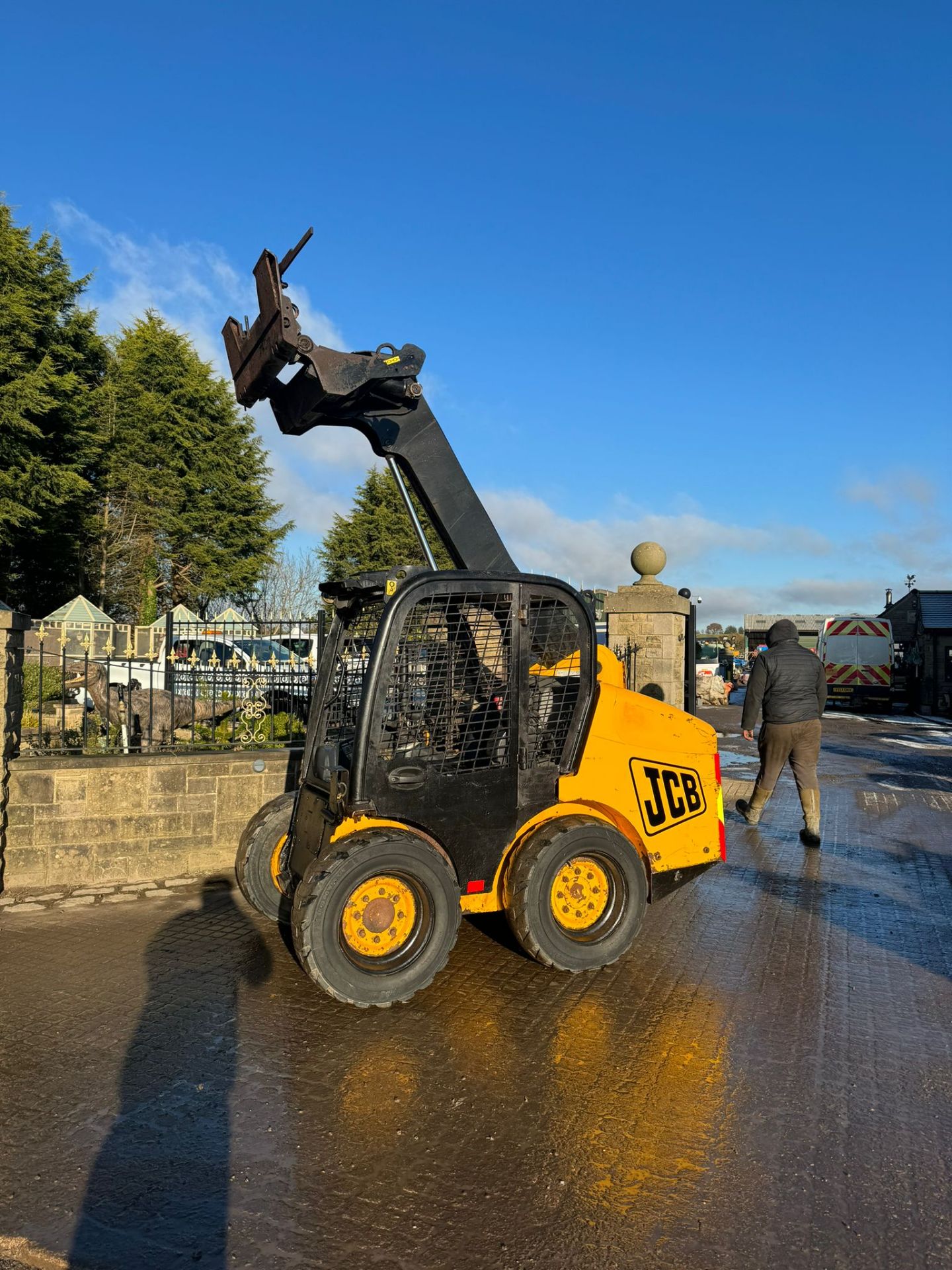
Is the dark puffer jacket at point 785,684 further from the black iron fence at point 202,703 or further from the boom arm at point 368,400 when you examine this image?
the black iron fence at point 202,703

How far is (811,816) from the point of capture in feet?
24.7

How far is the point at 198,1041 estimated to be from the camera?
372cm

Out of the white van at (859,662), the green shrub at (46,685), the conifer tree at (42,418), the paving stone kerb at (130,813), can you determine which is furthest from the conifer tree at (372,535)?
the paving stone kerb at (130,813)

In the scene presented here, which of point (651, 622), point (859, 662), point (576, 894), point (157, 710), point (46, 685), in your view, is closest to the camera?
point (576, 894)

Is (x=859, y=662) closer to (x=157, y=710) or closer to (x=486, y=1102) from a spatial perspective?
(x=157, y=710)

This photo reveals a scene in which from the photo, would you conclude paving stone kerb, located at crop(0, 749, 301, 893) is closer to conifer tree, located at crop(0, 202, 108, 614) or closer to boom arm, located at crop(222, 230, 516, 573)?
boom arm, located at crop(222, 230, 516, 573)

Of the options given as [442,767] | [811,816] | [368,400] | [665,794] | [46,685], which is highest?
[368,400]

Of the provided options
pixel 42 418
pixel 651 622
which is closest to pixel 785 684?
pixel 651 622

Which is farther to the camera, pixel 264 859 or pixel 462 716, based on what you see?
pixel 264 859

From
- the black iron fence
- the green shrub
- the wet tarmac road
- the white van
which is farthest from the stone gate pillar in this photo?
the white van

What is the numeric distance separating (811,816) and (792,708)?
97 cm

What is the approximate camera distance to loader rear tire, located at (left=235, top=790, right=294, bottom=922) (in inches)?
201

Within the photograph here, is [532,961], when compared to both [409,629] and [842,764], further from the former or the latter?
[842,764]

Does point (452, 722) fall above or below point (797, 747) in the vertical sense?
above
